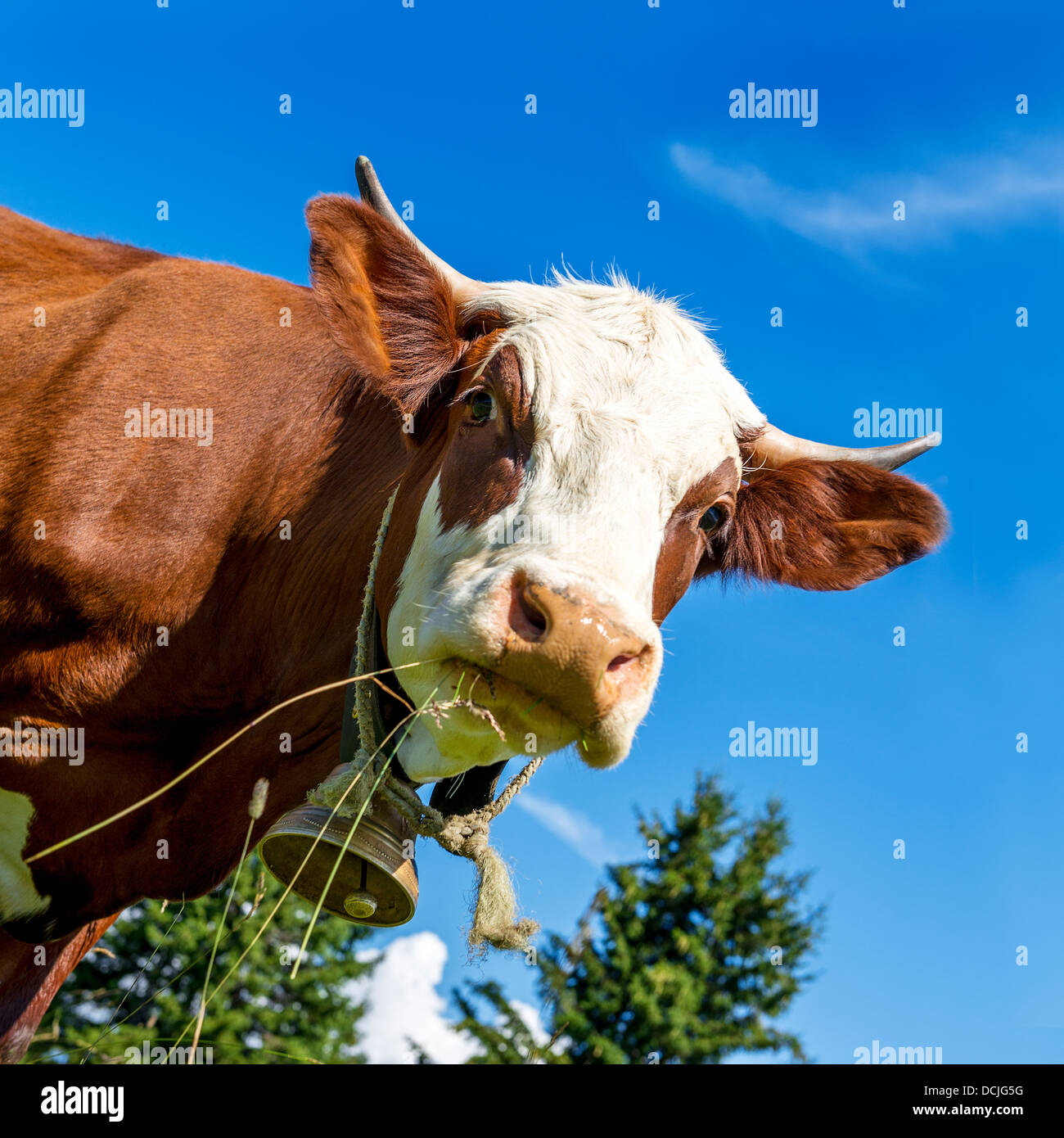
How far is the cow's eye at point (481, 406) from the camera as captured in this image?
3920 millimetres

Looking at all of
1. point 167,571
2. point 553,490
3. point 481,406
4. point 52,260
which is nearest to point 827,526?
Answer: point 481,406

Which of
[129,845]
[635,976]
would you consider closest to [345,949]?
[635,976]

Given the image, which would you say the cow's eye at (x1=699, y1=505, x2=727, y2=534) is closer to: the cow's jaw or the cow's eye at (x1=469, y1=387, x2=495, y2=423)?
the cow's jaw

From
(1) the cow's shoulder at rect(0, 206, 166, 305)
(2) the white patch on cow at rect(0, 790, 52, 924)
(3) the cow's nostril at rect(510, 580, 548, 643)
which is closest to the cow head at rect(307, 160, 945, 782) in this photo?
(3) the cow's nostril at rect(510, 580, 548, 643)

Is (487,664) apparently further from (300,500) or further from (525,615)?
(300,500)

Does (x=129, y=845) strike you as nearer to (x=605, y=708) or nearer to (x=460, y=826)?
(x=460, y=826)

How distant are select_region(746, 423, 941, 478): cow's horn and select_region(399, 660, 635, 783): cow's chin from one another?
188 centimetres

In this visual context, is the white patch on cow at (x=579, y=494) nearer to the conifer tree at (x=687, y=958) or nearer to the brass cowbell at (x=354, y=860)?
the brass cowbell at (x=354, y=860)

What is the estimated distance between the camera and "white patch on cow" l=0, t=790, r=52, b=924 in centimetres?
472

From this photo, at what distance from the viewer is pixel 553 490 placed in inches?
139

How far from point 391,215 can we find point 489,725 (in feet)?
7.31

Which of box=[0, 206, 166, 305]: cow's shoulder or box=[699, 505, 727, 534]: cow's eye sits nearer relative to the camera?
box=[699, 505, 727, 534]: cow's eye

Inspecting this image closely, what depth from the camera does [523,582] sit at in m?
3.14

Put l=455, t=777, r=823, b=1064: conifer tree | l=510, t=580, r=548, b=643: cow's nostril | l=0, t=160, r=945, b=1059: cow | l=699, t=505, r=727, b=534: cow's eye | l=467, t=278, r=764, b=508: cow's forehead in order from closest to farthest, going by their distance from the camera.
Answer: l=510, t=580, r=548, b=643: cow's nostril → l=467, t=278, r=764, b=508: cow's forehead → l=0, t=160, r=945, b=1059: cow → l=699, t=505, r=727, b=534: cow's eye → l=455, t=777, r=823, b=1064: conifer tree
